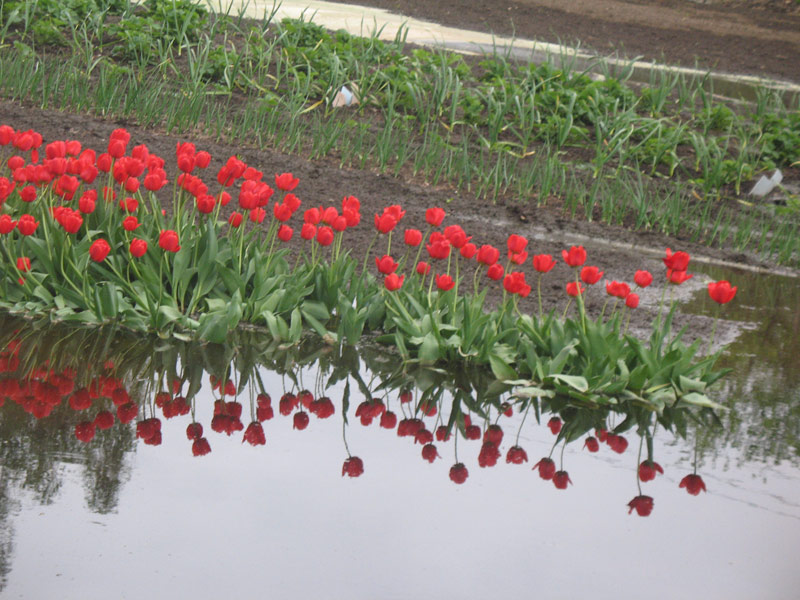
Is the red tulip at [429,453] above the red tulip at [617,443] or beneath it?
beneath

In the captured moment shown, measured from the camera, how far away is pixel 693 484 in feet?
11.8

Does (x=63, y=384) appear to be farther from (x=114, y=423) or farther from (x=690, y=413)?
(x=690, y=413)

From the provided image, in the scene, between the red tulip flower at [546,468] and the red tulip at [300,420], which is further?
the red tulip at [300,420]

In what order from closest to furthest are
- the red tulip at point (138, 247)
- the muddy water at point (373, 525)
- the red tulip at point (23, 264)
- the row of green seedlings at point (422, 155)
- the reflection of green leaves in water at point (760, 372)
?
the muddy water at point (373, 525) < the reflection of green leaves in water at point (760, 372) < the red tulip at point (138, 247) < the red tulip at point (23, 264) < the row of green seedlings at point (422, 155)

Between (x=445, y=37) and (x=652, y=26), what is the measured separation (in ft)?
14.7

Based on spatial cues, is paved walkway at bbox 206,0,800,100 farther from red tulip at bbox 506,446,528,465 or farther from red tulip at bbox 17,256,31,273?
red tulip at bbox 506,446,528,465

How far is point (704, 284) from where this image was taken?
5.96 metres

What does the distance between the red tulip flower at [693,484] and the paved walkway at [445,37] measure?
27.0 feet

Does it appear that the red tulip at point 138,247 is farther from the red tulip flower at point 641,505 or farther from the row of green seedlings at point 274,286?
the red tulip flower at point 641,505

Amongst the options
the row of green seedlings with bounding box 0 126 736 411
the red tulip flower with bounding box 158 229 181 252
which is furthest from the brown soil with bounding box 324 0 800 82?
the red tulip flower with bounding box 158 229 181 252

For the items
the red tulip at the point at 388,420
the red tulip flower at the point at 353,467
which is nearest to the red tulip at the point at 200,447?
the red tulip flower at the point at 353,467

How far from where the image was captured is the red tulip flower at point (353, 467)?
11.5ft

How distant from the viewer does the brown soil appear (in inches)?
557

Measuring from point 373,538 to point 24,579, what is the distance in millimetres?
943
